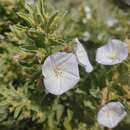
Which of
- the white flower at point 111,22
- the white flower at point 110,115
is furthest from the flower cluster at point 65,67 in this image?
the white flower at point 111,22

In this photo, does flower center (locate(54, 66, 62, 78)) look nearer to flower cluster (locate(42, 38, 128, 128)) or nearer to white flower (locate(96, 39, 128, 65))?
flower cluster (locate(42, 38, 128, 128))

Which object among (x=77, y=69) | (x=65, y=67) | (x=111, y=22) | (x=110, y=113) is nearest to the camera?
(x=77, y=69)

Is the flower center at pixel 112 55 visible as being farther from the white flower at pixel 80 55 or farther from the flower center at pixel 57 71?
the flower center at pixel 57 71

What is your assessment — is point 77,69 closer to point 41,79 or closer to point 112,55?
point 41,79

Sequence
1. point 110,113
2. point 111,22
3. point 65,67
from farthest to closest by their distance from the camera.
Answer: point 111,22, point 110,113, point 65,67

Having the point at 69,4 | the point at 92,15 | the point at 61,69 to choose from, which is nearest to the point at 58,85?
the point at 61,69

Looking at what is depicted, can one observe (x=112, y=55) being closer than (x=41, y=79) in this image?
No

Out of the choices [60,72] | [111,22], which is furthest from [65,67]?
[111,22]

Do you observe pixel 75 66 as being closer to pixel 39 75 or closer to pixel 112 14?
pixel 39 75
